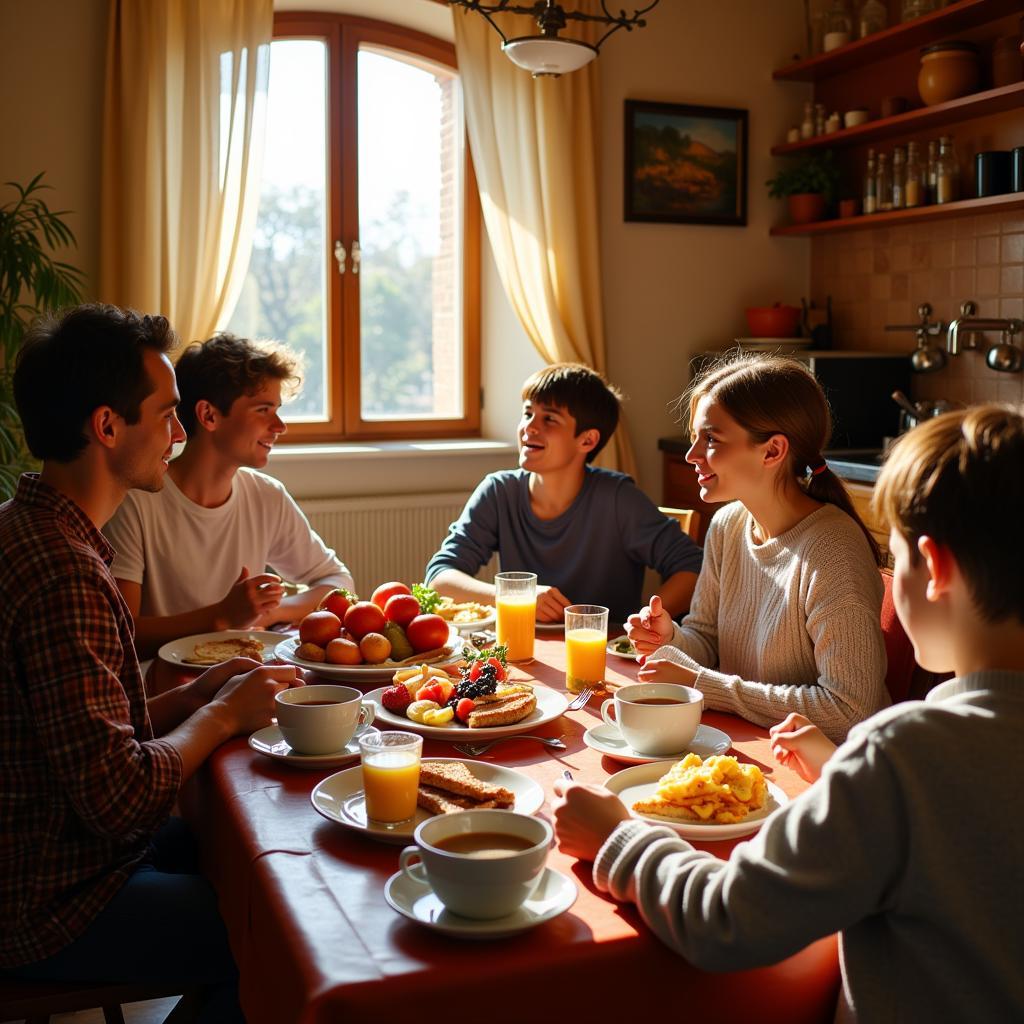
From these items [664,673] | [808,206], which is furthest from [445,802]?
[808,206]

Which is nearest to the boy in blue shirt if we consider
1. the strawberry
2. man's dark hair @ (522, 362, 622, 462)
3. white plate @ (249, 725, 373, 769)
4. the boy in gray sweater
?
man's dark hair @ (522, 362, 622, 462)

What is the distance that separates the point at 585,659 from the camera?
1801 mm

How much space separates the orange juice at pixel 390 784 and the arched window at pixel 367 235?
3.13 meters

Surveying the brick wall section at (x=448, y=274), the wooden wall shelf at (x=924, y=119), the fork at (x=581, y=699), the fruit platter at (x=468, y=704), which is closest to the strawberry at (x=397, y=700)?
the fruit platter at (x=468, y=704)

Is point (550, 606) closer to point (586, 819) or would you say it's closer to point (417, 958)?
point (586, 819)

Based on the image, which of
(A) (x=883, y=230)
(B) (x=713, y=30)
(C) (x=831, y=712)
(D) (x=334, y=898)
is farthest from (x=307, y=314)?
(D) (x=334, y=898)

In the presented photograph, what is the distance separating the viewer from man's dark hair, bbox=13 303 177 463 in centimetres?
155

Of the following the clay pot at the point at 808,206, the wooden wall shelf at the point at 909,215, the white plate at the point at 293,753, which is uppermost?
the clay pot at the point at 808,206

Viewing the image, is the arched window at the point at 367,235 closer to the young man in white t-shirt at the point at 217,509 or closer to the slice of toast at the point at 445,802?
the young man in white t-shirt at the point at 217,509

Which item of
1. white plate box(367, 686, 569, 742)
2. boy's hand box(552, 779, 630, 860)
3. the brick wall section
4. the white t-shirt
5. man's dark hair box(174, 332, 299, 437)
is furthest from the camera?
the brick wall section

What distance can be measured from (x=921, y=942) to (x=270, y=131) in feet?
13.1

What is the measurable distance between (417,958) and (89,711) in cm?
56

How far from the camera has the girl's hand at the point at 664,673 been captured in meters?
1.71

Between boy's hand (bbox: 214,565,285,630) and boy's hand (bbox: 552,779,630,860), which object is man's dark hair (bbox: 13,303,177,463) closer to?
boy's hand (bbox: 214,565,285,630)
